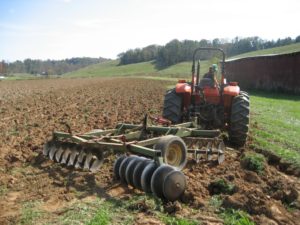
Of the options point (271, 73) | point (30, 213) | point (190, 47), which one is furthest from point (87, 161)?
point (190, 47)

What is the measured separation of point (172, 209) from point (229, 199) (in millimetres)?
701

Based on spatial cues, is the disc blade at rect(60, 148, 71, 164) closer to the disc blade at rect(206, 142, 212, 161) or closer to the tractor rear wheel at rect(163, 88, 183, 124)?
the disc blade at rect(206, 142, 212, 161)

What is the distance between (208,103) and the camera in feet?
29.0

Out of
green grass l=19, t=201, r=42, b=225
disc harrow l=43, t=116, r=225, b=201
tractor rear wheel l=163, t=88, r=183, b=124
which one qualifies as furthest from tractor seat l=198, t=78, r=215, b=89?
green grass l=19, t=201, r=42, b=225

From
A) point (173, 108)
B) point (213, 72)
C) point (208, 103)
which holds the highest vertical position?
point (213, 72)

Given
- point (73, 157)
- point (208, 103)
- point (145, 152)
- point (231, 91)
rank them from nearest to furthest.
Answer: point (145, 152) < point (73, 157) < point (231, 91) < point (208, 103)

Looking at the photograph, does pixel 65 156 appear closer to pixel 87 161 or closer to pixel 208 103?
pixel 87 161

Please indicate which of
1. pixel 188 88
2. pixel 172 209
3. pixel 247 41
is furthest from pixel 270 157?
pixel 247 41

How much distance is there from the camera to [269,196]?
16.6ft

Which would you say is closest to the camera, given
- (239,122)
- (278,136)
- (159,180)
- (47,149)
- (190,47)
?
(159,180)

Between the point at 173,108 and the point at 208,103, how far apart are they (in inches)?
29.9

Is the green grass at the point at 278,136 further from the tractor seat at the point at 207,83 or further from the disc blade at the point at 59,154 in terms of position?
the disc blade at the point at 59,154

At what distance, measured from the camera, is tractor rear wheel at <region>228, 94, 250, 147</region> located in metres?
8.25

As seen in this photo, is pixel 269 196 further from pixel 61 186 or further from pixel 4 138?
pixel 4 138
